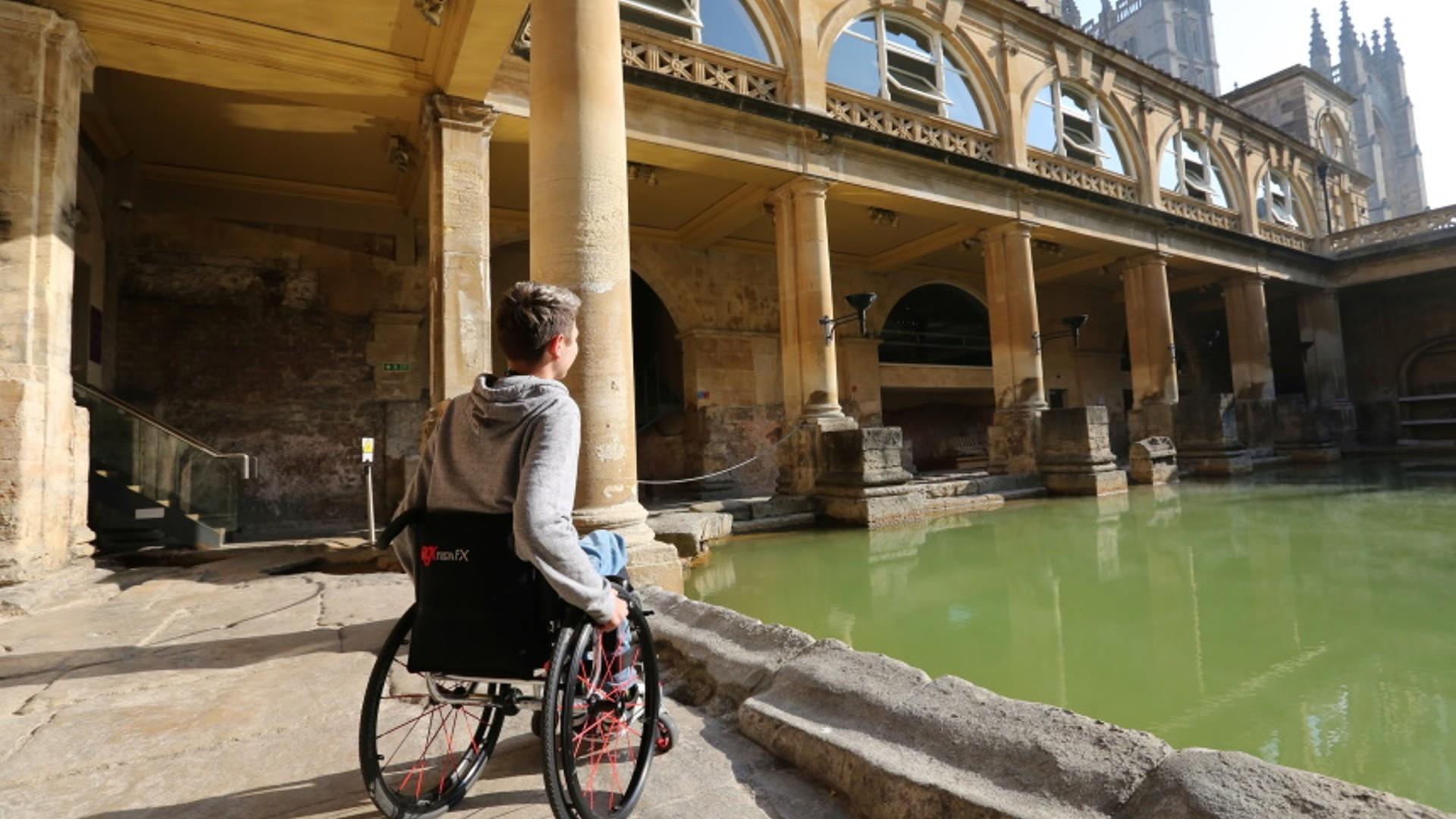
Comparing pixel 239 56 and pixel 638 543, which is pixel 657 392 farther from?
pixel 638 543

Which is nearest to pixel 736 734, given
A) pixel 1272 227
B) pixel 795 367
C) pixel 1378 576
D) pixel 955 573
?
pixel 955 573

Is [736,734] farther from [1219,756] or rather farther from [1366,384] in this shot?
[1366,384]

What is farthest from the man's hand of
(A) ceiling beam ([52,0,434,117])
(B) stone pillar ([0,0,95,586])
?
(A) ceiling beam ([52,0,434,117])

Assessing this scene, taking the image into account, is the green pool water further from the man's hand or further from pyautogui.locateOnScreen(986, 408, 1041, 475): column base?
pyautogui.locateOnScreen(986, 408, 1041, 475): column base

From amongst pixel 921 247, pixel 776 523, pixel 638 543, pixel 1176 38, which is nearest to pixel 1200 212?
pixel 921 247

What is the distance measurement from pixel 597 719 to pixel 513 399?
31.2 inches

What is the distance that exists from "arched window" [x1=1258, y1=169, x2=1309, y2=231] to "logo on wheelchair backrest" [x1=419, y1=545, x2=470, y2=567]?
69.6 feet

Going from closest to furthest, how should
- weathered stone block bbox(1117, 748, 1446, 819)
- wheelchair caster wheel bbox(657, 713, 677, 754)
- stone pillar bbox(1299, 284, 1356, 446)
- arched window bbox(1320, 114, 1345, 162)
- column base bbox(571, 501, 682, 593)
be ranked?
weathered stone block bbox(1117, 748, 1446, 819), wheelchair caster wheel bbox(657, 713, 677, 754), column base bbox(571, 501, 682, 593), stone pillar bbox(1299, 284, 1356, 446), arched window bbox(1320, 114, 1345, 162)

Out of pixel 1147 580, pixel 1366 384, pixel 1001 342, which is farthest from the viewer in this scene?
pixel 1366 384

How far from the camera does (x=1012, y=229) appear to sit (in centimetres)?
1118

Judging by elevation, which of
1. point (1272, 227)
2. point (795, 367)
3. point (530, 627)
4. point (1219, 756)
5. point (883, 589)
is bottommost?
point (883, 589)

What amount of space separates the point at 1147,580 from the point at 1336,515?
3939 millimetres

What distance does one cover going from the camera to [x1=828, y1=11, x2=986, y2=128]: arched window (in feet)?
33.0

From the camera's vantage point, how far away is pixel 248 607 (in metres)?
3.86
